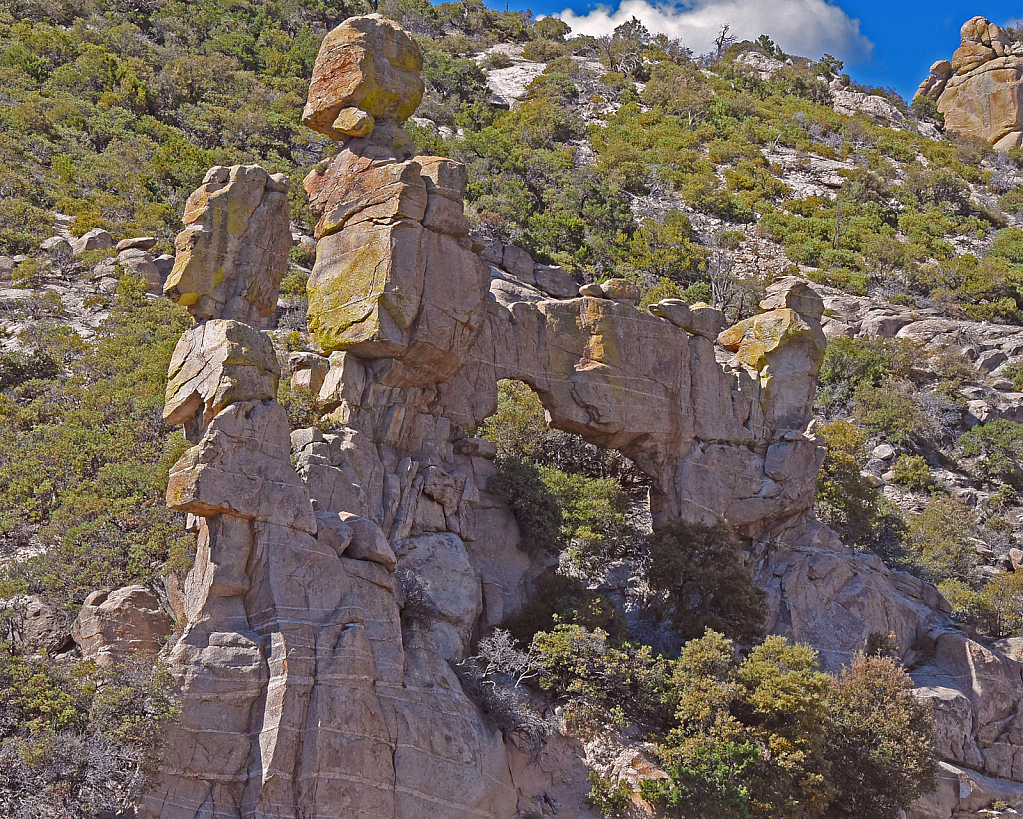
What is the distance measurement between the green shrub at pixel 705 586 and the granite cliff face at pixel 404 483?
266 cm

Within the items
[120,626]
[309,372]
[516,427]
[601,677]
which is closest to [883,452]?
[516,427]

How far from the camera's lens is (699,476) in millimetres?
28859

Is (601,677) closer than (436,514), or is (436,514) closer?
(601,677)

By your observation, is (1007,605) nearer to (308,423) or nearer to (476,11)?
(308,423)

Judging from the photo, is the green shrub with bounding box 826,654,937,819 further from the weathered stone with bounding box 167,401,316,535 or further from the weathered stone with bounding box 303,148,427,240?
the weathered stone with bounding box 303,148,427,240

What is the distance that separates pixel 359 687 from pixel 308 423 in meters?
7.39

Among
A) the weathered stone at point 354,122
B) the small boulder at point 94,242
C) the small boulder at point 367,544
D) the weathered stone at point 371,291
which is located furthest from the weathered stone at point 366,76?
the small boulder at point 94,242

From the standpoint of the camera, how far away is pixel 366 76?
2603cm

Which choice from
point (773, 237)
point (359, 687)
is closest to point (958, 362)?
point (773, 237)

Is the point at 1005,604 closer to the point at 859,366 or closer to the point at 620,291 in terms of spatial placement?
the point at 620,291

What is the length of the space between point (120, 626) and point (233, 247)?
884 centimetres

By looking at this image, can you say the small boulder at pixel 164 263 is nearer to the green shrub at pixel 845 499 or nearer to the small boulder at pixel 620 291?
the small boulder at pixel 620 291

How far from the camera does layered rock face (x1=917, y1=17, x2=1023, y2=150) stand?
82.8 m

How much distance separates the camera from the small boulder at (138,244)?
1406 inches
